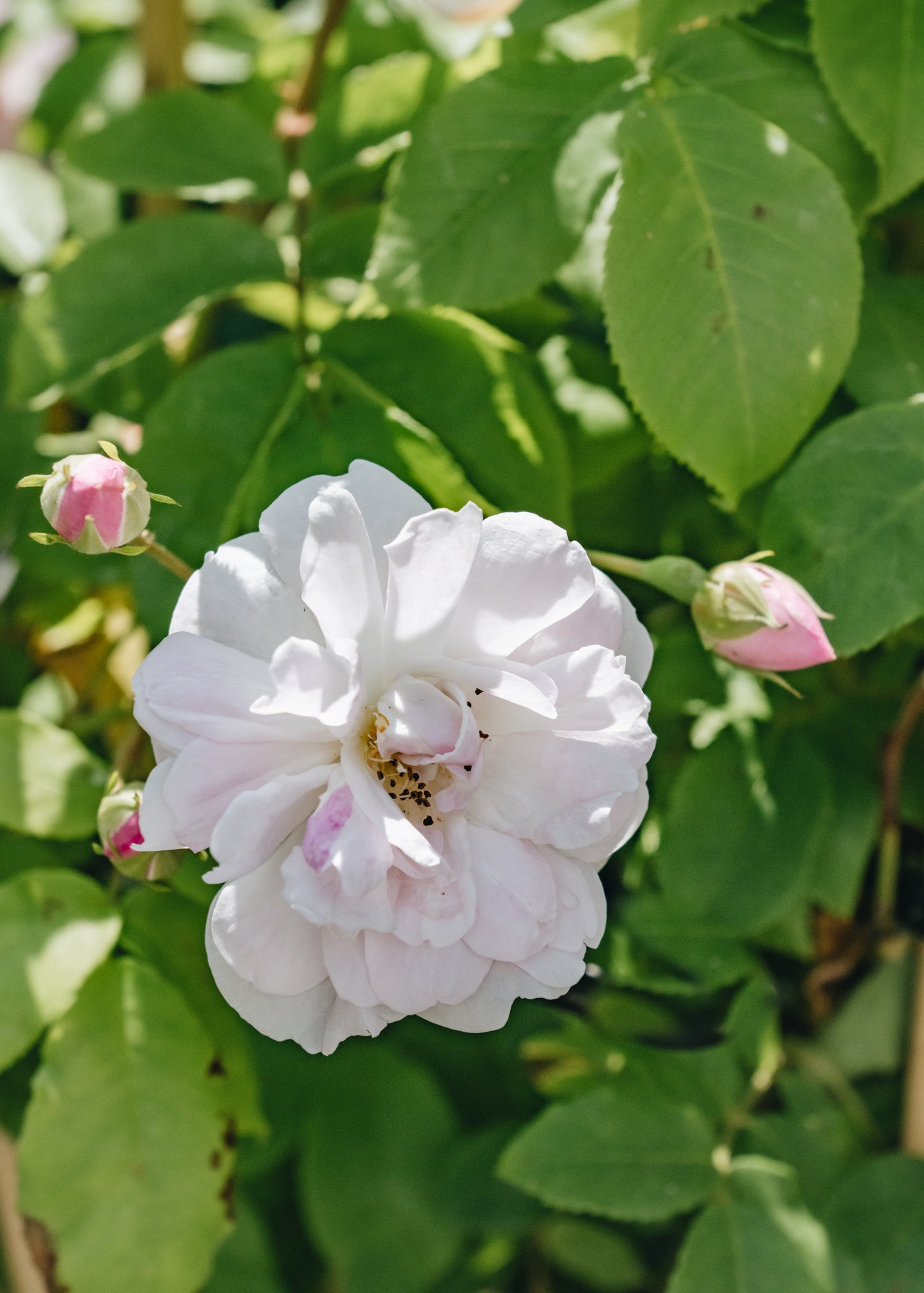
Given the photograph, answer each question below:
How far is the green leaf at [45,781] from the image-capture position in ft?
2.15

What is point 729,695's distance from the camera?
0.68 meters

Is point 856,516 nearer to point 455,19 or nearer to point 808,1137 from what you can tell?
point 808,1137

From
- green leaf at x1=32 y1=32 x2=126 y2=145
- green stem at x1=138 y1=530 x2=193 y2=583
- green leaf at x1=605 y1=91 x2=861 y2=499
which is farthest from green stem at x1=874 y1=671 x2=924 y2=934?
green leaf at x1=32 y1=32 x2=126 y2=145

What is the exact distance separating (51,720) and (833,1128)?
0.69 m

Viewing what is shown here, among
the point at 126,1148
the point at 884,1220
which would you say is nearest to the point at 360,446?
the point at 126,1148

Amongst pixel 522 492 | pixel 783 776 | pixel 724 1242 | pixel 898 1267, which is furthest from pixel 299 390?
pixel 898 1267

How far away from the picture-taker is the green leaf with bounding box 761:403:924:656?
0.56 meters

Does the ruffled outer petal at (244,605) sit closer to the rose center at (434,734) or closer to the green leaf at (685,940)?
the rose center at (434,734)

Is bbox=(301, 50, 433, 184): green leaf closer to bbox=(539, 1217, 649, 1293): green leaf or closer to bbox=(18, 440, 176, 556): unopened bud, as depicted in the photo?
bbox=(18, 440, 176, 556): unopened bud

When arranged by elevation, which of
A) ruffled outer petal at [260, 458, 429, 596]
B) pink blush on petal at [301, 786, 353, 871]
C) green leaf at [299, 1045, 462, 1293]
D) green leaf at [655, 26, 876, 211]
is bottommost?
green leaf at [299, 1045, 462, 1293]

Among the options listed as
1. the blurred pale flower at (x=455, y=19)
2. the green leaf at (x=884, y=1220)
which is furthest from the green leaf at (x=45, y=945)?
the blurred pale flower at (x=455, y=19)

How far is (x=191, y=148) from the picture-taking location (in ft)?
2.48

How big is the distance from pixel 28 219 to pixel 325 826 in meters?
0.75

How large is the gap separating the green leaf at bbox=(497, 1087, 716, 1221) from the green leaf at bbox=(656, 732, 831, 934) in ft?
0.48
